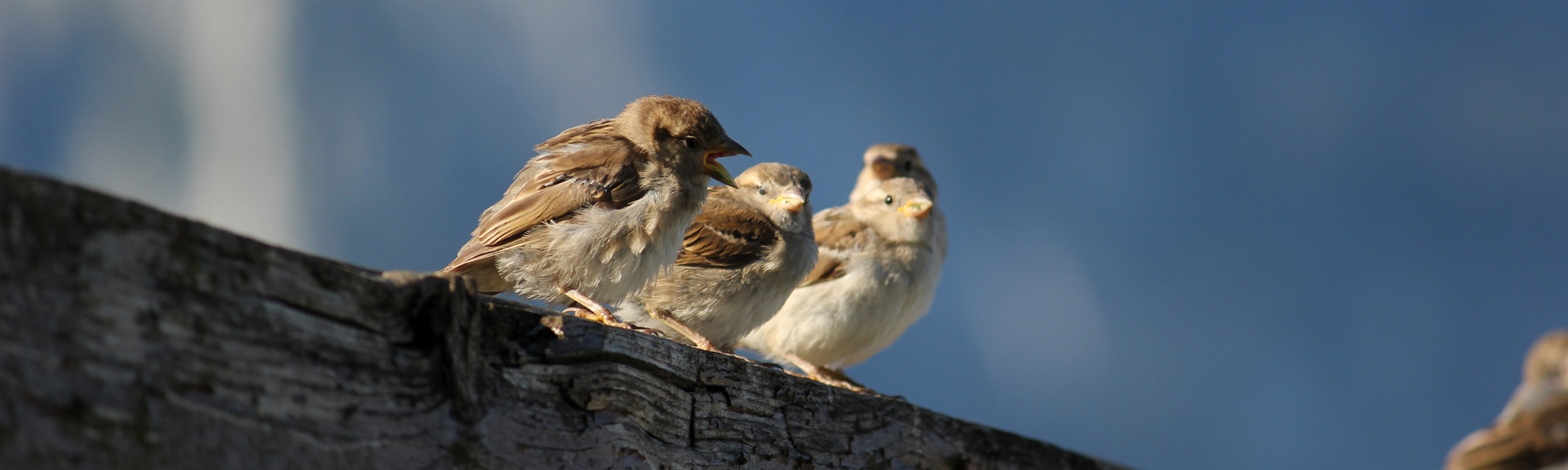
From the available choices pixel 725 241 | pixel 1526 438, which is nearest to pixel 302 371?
pixel 1526 438

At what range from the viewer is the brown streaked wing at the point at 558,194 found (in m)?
4.05

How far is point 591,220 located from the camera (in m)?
→ 3.96

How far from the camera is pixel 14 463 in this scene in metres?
1.15

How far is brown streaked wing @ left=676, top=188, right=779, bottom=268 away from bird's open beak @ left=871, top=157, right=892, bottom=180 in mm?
2817

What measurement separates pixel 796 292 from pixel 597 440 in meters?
4.36

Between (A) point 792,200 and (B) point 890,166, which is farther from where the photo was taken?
(B) point 890,166

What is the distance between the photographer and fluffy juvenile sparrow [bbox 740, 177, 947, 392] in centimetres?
604

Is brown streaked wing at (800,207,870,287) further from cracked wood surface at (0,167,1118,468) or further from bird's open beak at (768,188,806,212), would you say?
cracked wood surface at (0,167,1118,468)

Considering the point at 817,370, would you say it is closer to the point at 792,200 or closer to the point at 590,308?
the point at 792,200

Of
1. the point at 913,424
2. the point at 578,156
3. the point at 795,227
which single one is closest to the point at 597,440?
the point at 913,424

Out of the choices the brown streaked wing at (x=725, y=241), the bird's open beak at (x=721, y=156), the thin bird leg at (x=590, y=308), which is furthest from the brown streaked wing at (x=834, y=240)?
the thin bird leg at (x=590, y=308)

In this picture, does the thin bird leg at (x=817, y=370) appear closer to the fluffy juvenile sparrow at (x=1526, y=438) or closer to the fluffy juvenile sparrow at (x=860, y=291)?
the fluffy juvenile sparrow at (x=860, y=291)

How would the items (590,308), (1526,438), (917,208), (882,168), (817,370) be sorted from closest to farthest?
1. (1526,438)
2. (590,308)
3. (817,370)
4. (917,208)
5. (882,168)

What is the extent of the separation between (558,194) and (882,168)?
4.38m
